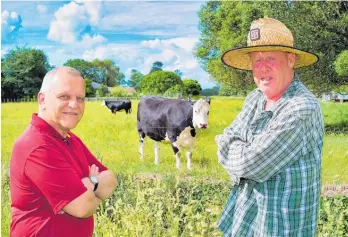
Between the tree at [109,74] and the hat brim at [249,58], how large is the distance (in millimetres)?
4122

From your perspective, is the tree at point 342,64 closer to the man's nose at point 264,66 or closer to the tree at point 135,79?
the tree at point 135,79

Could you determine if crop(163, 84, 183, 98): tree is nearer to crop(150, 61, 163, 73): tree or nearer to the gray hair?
crop(150, 61, 163, 73): tree

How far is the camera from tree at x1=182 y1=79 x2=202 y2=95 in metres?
6.29

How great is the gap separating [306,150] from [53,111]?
86 centimetres

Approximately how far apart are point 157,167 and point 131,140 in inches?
32.4

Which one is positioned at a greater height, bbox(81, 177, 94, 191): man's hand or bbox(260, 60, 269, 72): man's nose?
bbox(260, 60, 269, 72): man's nose

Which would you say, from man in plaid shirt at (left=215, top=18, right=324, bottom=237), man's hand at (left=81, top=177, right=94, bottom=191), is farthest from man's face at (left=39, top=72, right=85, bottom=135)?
man in plaid shirt at (left=215, top=18, right=324, bottom=237)

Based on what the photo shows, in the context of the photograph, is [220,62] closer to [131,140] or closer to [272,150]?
[131,140]

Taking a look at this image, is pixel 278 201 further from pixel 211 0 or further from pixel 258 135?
pixel 211 0


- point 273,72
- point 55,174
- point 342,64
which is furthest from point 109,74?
point 55,174

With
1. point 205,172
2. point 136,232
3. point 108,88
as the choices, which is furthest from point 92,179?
point 108,88

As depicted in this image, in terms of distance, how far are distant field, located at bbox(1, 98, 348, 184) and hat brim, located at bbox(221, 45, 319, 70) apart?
9.73 ft

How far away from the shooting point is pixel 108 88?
20.6ft

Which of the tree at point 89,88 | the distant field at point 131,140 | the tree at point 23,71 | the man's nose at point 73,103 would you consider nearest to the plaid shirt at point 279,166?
the man's nose at point 73,103
